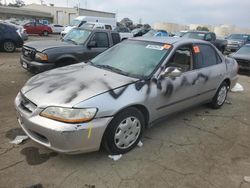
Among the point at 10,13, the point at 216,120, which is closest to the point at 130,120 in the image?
the point at 216,120

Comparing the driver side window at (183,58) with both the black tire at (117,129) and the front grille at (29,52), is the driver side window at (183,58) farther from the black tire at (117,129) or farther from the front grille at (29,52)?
the front grille at (29,52)

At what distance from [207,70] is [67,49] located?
13.1 ft

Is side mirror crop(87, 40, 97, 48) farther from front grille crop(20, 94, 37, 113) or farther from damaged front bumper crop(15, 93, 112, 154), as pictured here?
damaged front bumper crop(15, 93, 112, 154)

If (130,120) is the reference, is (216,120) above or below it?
below

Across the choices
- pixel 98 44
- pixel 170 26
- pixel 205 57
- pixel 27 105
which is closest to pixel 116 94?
pixel 27 105

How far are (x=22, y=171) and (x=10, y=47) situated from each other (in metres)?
11.0

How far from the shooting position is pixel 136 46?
4.46 metres

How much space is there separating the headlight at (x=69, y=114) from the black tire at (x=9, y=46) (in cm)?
1094

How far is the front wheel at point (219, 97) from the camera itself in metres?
5.47

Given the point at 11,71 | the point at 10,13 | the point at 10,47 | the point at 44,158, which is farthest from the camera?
the point at 10,13

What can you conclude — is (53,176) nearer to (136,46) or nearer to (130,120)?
(130,120)

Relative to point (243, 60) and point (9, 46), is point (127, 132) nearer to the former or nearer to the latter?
point (243, 60)

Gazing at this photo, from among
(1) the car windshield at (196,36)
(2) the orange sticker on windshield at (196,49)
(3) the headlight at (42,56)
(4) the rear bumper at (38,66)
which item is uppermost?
(2) the orange sticker on windshield at (196,49)

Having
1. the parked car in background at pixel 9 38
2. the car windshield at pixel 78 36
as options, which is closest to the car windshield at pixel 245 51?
the car windshield at pixel 78 36
